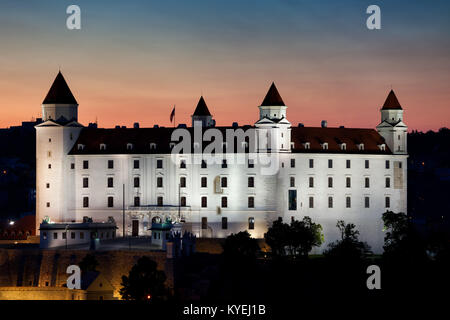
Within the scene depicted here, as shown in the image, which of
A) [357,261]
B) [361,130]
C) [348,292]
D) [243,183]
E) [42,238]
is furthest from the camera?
[361,130]

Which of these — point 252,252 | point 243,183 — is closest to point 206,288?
point 252,252

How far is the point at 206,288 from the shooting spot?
300 ft

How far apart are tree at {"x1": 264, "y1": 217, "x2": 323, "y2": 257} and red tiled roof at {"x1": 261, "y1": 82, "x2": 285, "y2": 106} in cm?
1231

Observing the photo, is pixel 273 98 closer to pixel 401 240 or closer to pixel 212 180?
pixel 212 180

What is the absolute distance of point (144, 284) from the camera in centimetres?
9012

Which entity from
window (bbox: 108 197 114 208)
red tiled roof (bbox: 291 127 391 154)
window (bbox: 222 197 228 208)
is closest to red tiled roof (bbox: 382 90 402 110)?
red tiled roof (bbox: 291 127 391 154)

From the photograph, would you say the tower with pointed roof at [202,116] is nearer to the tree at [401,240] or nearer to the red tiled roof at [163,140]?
the red tiled roof at [163,140]

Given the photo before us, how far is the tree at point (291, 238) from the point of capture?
10494cm

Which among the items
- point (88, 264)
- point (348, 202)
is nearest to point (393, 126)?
point (348, 202)

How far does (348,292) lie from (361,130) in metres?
35.0

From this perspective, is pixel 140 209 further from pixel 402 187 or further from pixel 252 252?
pixel 402 187

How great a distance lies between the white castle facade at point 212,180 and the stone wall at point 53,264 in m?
10.1

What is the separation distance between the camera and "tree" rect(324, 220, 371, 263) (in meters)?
99.1

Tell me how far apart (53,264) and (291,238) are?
21221 millimetres
